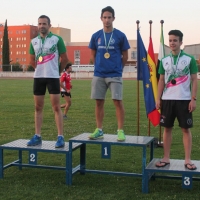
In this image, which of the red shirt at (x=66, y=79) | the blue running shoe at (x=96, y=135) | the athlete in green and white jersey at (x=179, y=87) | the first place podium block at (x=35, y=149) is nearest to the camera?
the athlete in green and white jersey at (x=179, y=87)

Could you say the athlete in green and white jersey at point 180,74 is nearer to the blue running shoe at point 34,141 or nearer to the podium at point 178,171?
the podium at point 178,171

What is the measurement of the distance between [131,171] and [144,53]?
8.12 ft

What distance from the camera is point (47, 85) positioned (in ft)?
21.8

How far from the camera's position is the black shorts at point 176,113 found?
5.79 meters

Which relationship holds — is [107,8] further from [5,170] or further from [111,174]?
[5,170]

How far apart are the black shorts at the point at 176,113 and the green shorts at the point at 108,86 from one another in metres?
0.82

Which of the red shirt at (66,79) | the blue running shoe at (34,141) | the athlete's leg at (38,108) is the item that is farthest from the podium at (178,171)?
the red shirt at (66,79)

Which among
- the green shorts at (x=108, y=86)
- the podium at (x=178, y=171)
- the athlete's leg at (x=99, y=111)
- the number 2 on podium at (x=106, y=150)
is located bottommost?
the podium at (x=178, y=171)

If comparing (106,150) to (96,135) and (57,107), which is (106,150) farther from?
(57,107)

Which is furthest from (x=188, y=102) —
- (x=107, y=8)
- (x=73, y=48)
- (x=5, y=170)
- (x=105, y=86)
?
(x=73, y=48)

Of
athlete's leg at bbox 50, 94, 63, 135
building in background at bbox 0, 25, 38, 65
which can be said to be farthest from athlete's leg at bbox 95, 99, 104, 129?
building in background at bbox 0, 25, 38, 65

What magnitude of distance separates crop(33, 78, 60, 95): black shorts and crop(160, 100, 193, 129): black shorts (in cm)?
173

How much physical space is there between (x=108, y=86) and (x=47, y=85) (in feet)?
3.21

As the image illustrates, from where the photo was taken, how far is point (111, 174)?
6453mm
